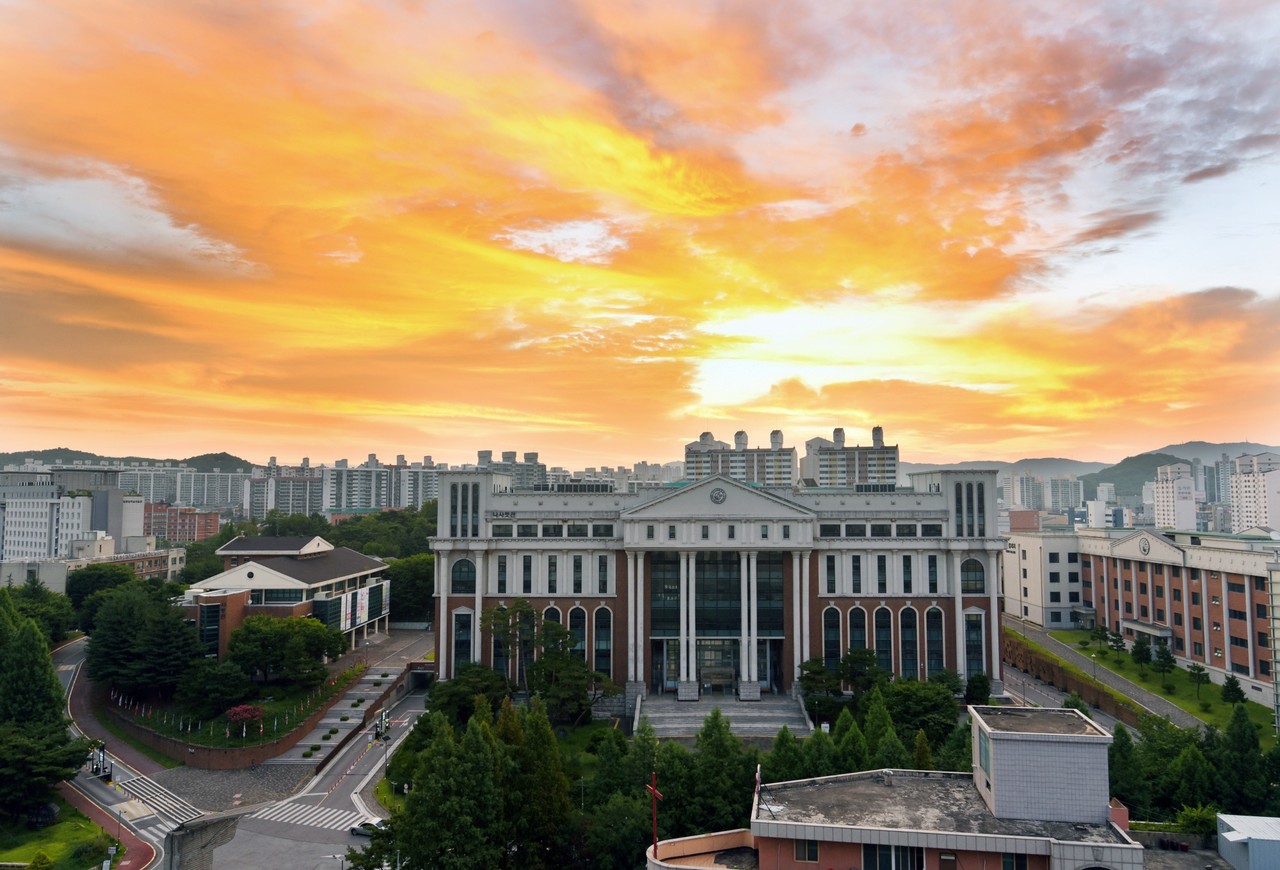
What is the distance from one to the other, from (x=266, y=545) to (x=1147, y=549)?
6876 centimetres

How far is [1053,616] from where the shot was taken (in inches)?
2901

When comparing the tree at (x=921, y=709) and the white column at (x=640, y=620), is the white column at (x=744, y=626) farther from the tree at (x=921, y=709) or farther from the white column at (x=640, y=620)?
the tree at (x=921, y=709)

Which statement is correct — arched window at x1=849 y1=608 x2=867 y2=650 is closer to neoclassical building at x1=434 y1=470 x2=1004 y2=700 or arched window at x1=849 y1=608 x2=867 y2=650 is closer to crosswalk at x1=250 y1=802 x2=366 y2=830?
neoclassical building at x1=434 y1=470 x2=1004 y2=700

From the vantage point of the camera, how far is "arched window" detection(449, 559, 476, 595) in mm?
55438

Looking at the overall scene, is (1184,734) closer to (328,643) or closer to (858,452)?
(328,643)

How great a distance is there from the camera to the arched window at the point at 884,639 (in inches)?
2119

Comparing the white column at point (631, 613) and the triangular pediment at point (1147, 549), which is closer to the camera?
the white column at point (631, 613)

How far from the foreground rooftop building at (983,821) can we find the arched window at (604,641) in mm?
32210

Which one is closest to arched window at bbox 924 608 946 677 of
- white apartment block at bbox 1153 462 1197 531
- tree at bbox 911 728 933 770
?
tree at bbox 911 728 933 770

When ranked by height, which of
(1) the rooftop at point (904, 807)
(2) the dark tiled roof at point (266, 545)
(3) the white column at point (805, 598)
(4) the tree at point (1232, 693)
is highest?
(2) the dark tiled roof at point (266, 545)

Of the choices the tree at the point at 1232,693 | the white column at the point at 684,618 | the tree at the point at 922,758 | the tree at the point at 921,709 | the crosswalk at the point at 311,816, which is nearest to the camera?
the tree at the point at 922,758

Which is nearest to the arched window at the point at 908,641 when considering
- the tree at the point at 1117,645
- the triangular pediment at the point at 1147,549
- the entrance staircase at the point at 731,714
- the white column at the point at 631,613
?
the entrance staircase at the point at 731,714

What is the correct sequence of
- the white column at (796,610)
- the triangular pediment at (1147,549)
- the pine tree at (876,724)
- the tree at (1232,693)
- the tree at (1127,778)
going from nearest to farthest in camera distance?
the tree at (1127,778) < the pine tree at (876,724) < the tree at (1232,693) < the white column at (796,610) < the triangular pediment at (1147,549)

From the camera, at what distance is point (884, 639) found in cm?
5416
